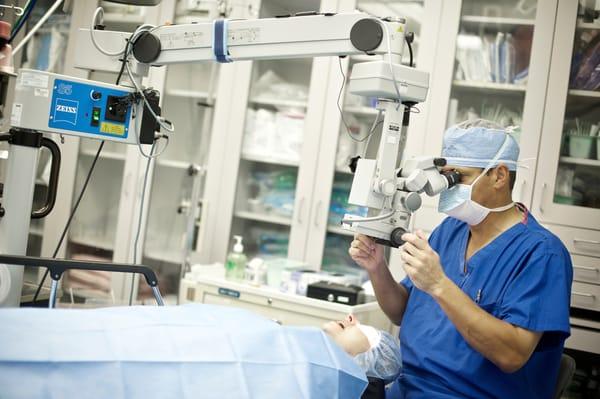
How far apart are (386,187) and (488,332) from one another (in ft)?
1.39

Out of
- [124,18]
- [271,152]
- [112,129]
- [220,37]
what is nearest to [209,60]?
[220,37]

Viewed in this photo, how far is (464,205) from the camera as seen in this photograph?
74.4 inches

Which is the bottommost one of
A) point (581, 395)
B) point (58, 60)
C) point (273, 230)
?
point (581, 395)

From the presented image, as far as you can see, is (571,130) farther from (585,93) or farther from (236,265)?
(236,265)

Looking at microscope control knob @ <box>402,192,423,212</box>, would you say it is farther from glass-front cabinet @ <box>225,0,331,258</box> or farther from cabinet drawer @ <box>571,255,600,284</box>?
glass-front cabinet @ <box>225,0,331,258</box>

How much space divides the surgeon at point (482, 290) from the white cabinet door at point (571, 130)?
39.4 inches

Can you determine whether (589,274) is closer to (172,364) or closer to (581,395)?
(581,395)

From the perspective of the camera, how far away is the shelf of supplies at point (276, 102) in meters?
3.43

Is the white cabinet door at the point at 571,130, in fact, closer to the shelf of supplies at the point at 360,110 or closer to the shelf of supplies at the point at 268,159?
the shelf of supplies at the point at 360,110

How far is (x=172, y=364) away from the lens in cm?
140

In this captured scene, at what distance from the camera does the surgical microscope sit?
1.65 metres

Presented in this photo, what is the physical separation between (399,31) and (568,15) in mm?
1591

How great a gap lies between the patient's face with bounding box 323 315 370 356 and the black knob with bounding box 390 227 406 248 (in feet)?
1.27

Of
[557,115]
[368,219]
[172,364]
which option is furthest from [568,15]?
[172,364]
